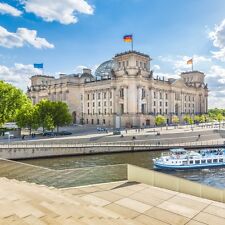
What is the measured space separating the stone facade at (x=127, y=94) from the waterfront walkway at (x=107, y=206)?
3609 inches

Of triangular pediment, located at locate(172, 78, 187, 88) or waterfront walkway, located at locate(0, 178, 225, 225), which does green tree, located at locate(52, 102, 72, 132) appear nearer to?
waterfront walkway, located at locate(0, 178, 225, 225)

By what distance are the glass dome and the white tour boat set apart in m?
92.7

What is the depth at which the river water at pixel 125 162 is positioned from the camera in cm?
4071

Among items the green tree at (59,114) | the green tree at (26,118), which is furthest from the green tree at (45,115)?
the green tree at (59,114)

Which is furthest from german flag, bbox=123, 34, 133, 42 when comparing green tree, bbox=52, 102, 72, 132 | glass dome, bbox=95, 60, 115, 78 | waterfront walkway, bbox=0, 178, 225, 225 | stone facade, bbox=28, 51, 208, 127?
Result: waterfront walkway, bbox=0, 178, 225, 225

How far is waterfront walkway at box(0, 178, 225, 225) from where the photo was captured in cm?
1080

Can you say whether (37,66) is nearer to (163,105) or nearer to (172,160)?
(163,105)

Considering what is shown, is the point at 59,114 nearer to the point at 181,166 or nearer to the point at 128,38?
the point at 128,38

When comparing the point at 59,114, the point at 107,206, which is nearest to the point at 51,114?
the point at 59,114

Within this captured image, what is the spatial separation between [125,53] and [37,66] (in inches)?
1701

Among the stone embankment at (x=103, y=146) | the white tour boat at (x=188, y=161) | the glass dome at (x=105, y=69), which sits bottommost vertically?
the white tour boat at (x=188, y=161)

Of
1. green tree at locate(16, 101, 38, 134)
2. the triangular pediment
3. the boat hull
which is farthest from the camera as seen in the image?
the triangular pediment

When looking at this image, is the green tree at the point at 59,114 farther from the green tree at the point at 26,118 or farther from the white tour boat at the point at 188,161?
the white tour boat at the point at 188,161

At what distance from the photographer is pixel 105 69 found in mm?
141250
